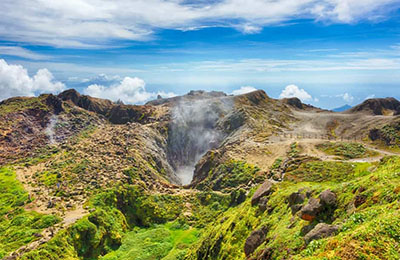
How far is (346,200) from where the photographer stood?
2219 centimetres

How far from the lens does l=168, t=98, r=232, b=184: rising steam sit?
130375 mm

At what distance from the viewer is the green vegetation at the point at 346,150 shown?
72.0 meters

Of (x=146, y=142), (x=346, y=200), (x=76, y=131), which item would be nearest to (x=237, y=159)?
(x=146, y=142)

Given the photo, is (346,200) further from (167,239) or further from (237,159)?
(237,159)

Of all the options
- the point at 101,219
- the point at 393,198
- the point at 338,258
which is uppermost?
the point at 393,198

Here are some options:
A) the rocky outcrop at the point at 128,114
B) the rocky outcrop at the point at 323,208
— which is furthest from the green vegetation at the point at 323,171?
the rocky outcrop at the point at 128,114

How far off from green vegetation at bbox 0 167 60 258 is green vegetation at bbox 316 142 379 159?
243 ft

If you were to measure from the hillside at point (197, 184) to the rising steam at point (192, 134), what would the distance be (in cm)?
60

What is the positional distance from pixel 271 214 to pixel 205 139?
10530 cm

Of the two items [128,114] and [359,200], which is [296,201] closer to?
[359,200]

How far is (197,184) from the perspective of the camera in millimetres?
87312

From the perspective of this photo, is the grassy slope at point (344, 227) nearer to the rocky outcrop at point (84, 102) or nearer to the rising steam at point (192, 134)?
the rising steam at point (192, 134)

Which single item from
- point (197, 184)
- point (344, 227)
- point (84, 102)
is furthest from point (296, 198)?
point (84, 102)

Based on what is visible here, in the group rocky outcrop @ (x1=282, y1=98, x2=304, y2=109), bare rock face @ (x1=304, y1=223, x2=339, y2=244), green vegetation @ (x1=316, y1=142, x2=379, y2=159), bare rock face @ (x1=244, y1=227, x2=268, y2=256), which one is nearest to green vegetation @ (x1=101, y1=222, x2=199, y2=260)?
bare rock face @ (x1=244, y1=227, x2=268, y2=256)
